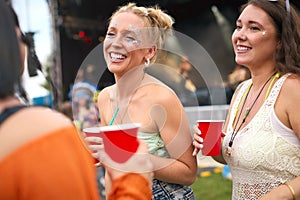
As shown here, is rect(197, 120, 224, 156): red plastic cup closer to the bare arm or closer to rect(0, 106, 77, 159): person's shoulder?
the bare arm

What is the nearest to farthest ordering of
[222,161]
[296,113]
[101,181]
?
1. [296,113]
2. [222,161]
3. [101,181]

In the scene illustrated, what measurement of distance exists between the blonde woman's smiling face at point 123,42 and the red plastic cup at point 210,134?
442 mm

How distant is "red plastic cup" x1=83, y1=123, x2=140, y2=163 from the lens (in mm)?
1106

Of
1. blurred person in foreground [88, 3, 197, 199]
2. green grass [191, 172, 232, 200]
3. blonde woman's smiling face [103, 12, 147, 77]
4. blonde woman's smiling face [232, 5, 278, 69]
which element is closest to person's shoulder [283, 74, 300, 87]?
blonde woman's smiling face [232, 5, 278, 69]

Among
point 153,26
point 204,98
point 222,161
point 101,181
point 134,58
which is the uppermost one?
point 153,26

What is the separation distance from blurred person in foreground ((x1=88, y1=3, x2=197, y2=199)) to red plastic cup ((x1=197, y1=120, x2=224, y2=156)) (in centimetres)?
9

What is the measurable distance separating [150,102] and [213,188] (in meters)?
3.38

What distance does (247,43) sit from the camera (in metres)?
2.00

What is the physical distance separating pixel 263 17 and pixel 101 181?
345cm

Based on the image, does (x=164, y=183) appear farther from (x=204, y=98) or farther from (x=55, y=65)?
(x=204, y=98)

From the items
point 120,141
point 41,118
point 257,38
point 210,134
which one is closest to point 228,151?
point 210,134

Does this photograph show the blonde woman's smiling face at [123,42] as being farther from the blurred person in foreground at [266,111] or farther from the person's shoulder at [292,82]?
the person's shoulder at [292,82]

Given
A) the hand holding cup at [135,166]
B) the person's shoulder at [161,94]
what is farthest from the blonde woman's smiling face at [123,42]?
the hand holding cup at [135,166]

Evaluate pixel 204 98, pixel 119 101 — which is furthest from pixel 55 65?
pixel 119 101
